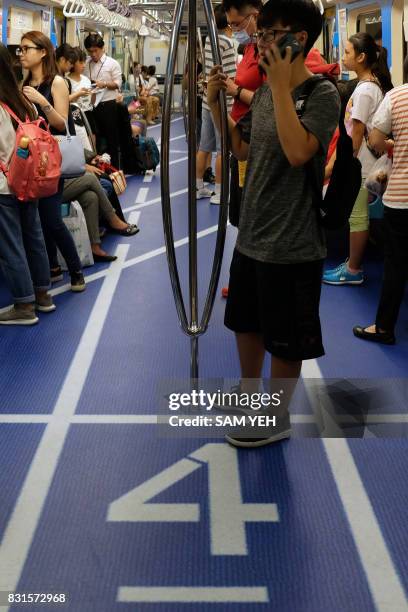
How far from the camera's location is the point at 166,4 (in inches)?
131

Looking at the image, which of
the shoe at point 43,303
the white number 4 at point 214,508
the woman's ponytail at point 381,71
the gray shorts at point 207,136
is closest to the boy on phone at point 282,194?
the white number 4 at point 214,508

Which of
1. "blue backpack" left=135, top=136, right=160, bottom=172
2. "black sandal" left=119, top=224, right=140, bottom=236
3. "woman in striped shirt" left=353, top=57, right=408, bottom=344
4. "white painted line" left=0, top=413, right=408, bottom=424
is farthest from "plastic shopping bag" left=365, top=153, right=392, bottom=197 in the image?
"blue backpack" left=135, top=136, right=160, bottom=172

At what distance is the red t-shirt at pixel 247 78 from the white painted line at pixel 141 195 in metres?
5.96

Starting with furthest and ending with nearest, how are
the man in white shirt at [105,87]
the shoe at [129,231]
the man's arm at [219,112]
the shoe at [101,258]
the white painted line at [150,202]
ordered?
the man in white shirt at [105,87] < the white painted line at [150,202] < the shoe at [129,231] < the shoe at [101,258] < the man's arm at [219,112]

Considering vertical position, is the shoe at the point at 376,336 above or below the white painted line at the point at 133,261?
below

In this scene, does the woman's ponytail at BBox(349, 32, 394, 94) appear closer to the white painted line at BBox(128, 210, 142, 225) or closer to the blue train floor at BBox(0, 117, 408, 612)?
the blue train floor at BBox(0, 117, 408, 612)

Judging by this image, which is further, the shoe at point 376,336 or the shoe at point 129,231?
the shoe at point 129,231

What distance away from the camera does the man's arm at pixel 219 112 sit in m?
2.61

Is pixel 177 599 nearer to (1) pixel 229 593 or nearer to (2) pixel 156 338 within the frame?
(1) pixel 229 593

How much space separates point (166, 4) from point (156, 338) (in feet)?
6.20

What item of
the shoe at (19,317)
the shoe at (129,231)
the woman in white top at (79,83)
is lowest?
the shoe at (19,317)

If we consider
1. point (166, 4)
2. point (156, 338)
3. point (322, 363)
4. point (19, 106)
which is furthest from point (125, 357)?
point (166, 4)

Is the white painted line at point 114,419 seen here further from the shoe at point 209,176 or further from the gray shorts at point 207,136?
the shoe at point 209,176

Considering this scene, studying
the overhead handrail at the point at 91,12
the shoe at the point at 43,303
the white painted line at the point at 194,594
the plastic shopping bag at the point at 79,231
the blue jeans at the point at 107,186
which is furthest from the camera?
the overhead handrail at the point at 91,12
